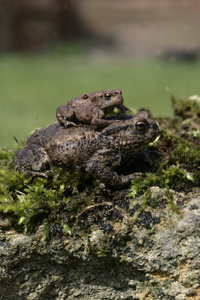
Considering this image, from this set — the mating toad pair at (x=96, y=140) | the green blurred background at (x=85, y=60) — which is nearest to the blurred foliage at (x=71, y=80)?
the green blurred background at (x=85, y=60)

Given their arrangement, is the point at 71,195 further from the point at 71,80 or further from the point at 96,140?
the point at 71,80

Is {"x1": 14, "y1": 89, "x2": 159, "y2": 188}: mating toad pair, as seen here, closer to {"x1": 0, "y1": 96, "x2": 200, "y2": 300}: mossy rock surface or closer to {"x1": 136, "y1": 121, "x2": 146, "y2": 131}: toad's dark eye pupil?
{"x1": 136, "y1": 121, "x2": 146, "y2": 131}: toad's dark eye pupil

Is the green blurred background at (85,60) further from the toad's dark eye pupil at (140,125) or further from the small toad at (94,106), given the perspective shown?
the toad's dark eye pupil at (140,125)

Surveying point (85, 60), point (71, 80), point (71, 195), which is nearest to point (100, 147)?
point (71, 195)

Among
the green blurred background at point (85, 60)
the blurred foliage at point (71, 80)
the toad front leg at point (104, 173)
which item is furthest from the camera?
the green blurred background at point (85, 60)

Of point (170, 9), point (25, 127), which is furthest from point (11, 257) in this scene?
point (170, 9)

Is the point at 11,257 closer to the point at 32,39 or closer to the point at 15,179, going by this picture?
the point at 15,179
